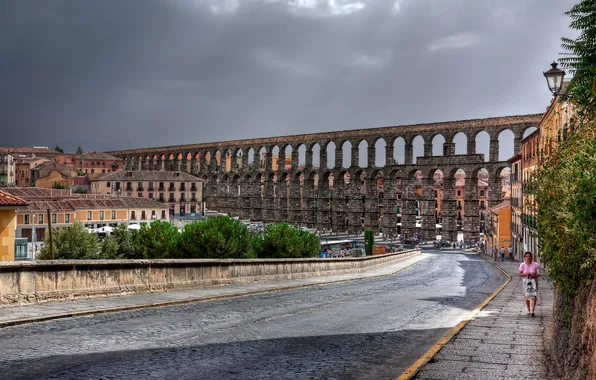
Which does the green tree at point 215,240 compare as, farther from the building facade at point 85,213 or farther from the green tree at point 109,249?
the building facade at point 85,213

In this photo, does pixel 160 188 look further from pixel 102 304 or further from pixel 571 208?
pixel 571 208

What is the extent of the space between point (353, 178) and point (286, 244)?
5757 centimetres

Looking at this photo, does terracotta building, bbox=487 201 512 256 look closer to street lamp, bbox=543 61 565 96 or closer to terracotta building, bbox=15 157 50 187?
street lamp, bbox=543 61 565 96

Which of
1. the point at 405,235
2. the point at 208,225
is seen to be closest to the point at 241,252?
the point at 208,225

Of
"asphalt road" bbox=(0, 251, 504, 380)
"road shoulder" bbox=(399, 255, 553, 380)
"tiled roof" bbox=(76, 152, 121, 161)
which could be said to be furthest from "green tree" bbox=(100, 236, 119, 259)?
"tiled roof" bbox=(76, 152, 121, 161)

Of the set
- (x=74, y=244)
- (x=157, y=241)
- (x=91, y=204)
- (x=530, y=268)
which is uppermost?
(x=91, y=204)

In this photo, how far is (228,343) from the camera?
9344 millimetres

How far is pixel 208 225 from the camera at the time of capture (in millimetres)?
47938

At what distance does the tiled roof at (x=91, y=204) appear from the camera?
6856cm

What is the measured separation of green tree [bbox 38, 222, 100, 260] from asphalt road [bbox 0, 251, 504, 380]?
4264 centimetres

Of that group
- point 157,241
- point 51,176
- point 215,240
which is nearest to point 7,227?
point 215,240

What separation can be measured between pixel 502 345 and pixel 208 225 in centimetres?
3997

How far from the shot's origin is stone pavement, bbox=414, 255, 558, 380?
24.0ft

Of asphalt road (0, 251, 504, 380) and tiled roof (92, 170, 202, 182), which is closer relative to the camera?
asphalt road (0, 251, 504, 380)
